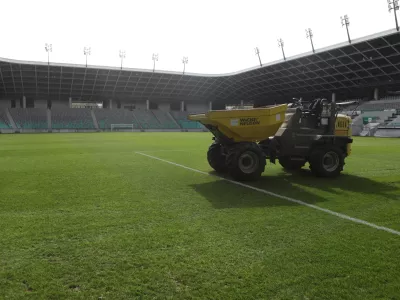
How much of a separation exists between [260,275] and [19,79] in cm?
6384

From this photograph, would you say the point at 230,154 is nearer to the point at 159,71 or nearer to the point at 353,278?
the point at 353,278

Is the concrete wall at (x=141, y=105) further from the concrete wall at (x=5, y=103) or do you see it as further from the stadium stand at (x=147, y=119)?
the concrete wall at (x=5, y=103)

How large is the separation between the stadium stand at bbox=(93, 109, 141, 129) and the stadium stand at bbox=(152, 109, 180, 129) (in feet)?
18.9

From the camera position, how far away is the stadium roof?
155 ft

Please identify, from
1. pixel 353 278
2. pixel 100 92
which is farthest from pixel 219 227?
pixel 100 92

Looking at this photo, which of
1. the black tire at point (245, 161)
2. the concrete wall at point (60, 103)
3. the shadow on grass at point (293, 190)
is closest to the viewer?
the shadow on grass at point (293, 190)

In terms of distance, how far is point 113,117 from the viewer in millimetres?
68688

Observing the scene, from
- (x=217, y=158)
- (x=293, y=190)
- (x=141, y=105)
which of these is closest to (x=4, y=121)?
(x=141, y=105)

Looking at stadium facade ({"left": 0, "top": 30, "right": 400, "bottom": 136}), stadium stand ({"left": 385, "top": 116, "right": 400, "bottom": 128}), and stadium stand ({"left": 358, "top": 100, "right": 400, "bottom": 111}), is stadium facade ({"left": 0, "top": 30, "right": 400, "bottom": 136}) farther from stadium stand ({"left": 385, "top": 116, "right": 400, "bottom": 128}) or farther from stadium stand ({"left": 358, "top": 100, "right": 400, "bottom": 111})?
stadium stand ({"left": 385, "top": 116, "right": 400, "bottom": 128})

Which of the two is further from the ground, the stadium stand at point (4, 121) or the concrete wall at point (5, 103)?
the concrete wall at point (5, 103)


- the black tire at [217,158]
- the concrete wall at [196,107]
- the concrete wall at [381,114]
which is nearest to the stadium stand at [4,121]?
the concrete wall at [196,107]

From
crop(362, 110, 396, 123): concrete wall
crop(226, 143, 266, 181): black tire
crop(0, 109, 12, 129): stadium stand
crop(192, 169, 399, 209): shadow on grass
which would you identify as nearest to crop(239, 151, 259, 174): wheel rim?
crop(226, 143, 266, 181): black tire

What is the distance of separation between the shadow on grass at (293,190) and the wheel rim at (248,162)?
16.0 inches

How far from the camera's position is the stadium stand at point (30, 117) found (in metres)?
60.2
